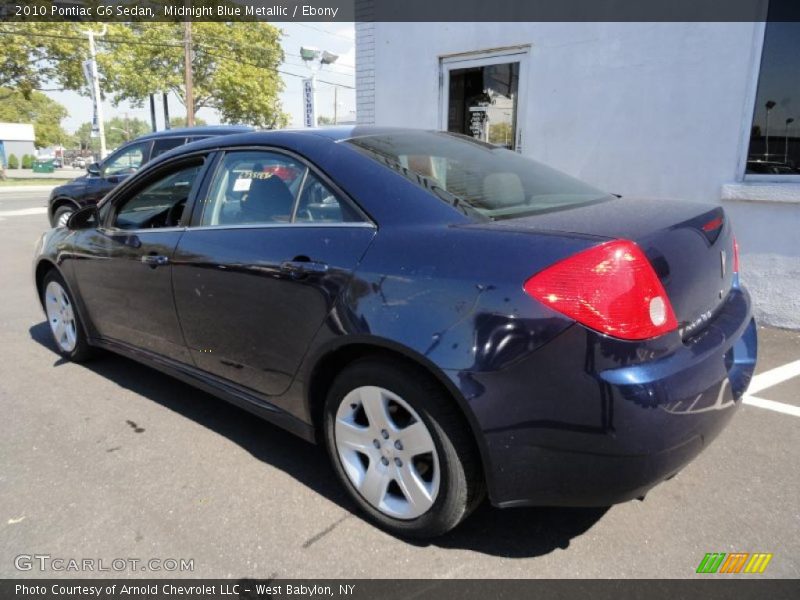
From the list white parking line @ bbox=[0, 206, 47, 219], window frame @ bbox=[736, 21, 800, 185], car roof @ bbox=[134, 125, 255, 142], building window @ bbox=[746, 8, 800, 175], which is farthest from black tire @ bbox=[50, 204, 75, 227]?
building window @ bbox=[746, 8, 800, 175]

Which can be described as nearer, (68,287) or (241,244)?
(241,244)

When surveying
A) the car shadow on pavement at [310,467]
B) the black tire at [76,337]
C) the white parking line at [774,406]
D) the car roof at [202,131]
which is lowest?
the car shadow on pavement at [310,467]

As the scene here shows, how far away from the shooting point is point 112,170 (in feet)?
31.4

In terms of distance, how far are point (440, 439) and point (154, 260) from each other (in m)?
1.98

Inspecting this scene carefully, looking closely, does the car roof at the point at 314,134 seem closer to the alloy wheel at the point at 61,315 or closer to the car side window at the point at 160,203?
the car side window at the point at 160,203

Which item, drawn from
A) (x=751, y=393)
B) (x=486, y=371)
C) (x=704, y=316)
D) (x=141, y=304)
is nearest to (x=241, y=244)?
(x=141, y=304)

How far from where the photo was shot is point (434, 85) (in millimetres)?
7258

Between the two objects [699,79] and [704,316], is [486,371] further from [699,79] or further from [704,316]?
[699,79]

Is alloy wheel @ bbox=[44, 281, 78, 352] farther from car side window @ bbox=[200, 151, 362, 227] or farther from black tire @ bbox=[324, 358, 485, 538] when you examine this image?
black tire @ bbox=[324, 358, 485, 538]

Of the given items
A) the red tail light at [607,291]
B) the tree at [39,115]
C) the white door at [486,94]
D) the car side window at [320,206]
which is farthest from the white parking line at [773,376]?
the tree at [39,115]

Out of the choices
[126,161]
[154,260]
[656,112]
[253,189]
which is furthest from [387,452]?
[126,161]

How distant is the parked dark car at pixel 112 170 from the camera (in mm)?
8961

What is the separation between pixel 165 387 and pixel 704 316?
3.24 m

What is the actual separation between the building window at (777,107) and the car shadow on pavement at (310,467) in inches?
167
